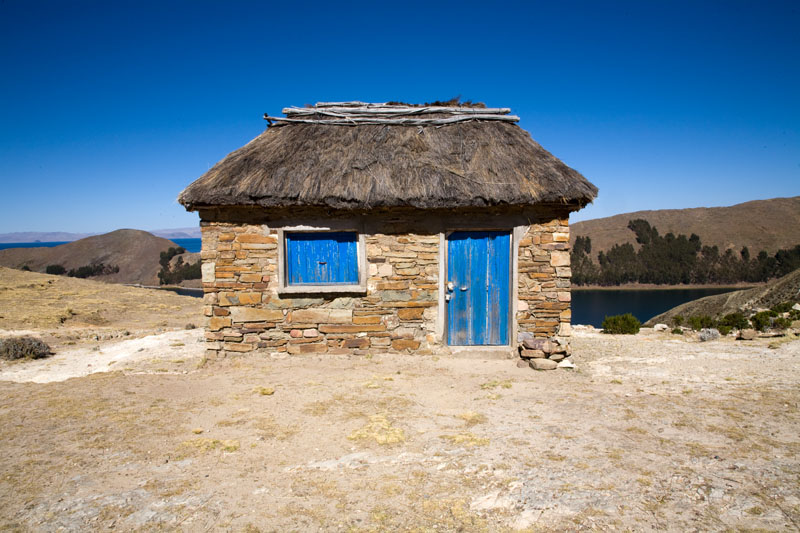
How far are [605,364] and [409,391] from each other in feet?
11.1

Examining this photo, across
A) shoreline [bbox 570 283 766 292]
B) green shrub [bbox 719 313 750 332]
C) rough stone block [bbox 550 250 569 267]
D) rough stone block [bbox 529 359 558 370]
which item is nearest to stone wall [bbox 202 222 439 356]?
rough stone block [bbox 529 359 558 370]

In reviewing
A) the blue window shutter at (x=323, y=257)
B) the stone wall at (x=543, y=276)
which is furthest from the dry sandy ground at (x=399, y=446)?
the blue window shutter at (x=323, y=257)

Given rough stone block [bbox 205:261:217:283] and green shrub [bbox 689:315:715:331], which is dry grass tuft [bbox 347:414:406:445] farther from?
green shrub [bbox 689:315:715:331]

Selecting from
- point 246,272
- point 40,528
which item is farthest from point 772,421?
point 246,272

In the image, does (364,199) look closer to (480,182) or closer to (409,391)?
(480,182)

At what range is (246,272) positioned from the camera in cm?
641

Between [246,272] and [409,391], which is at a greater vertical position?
[246,272]

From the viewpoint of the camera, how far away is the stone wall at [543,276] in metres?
6.47

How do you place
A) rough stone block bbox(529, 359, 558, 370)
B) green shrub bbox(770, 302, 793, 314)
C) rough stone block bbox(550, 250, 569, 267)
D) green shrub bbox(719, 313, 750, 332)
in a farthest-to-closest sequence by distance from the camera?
green shrub bbox(770, 302, 793, 314), green shrub bbox(719, 313, 750, 332), rough stone block bbox(550, 250, 569, 267), rough stone block bbox(529, 359, 558, 370)

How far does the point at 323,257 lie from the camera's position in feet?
21.6

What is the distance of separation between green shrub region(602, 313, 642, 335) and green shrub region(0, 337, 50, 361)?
37.8 ft

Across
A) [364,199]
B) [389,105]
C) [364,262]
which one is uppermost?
[389,105]

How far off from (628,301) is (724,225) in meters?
21.4

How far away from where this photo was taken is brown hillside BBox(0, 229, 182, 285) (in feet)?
123
